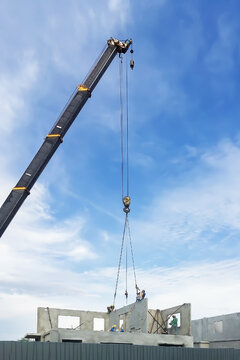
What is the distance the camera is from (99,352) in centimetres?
2106

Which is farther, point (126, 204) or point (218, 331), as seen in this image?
point (218, 331)

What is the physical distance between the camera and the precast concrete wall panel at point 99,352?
19188 millimetres

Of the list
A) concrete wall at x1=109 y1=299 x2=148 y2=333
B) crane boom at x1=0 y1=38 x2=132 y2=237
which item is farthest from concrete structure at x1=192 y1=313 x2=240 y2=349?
crane boom at x1=0 y1=38 x2=132 y2=237

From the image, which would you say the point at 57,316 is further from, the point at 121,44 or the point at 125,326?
the point at 121,44

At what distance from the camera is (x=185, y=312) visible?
27750 mm

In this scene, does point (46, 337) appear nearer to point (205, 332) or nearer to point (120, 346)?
point (120, 346)

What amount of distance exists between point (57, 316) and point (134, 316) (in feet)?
26.2

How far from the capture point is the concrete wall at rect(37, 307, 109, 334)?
109 feet

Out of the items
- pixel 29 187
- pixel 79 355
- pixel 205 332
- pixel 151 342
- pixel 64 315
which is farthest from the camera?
pixel 205 332

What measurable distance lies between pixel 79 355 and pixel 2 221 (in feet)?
26.7

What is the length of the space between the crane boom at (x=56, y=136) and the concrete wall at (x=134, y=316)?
1169cm

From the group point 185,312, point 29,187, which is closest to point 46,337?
point 185,312

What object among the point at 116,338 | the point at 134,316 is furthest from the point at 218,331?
the point at 116,338

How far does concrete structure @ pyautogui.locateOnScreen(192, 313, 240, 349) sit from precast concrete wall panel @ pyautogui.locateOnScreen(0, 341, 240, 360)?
Answer: 1337 cm
